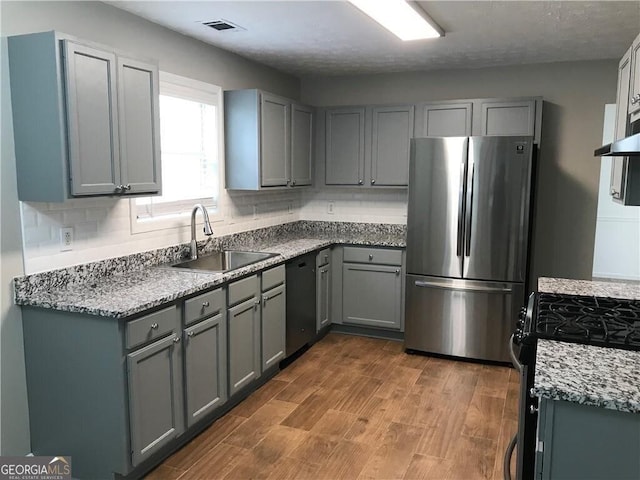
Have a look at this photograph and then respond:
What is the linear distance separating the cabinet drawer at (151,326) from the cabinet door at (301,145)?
230 centimetres

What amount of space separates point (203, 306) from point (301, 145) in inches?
92.0

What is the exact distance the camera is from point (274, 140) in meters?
4.33

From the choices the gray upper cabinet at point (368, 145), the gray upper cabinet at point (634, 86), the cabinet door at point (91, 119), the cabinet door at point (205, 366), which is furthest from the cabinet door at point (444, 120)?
the cabinet door at point (91, 119)

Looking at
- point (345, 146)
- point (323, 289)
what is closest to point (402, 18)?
point (345, 146)

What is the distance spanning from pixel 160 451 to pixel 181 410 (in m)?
0.23

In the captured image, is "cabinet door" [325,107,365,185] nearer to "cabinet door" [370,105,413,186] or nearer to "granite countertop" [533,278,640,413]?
"cabinet door" [370,105,413,186]

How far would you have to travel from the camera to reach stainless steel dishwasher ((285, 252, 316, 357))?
404 centimetres

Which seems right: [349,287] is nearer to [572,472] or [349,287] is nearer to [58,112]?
[58,112]

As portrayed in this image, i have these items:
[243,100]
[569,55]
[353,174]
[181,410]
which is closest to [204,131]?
[243,100]

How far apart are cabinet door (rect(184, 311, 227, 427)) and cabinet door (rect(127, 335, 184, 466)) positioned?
0.26 ft

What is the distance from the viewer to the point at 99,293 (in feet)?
8.57

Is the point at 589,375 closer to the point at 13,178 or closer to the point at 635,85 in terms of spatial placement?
the point at 635,85

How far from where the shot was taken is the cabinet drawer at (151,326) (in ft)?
7.80

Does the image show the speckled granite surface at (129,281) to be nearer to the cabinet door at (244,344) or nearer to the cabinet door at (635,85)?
the cabinet door at (244,344)
